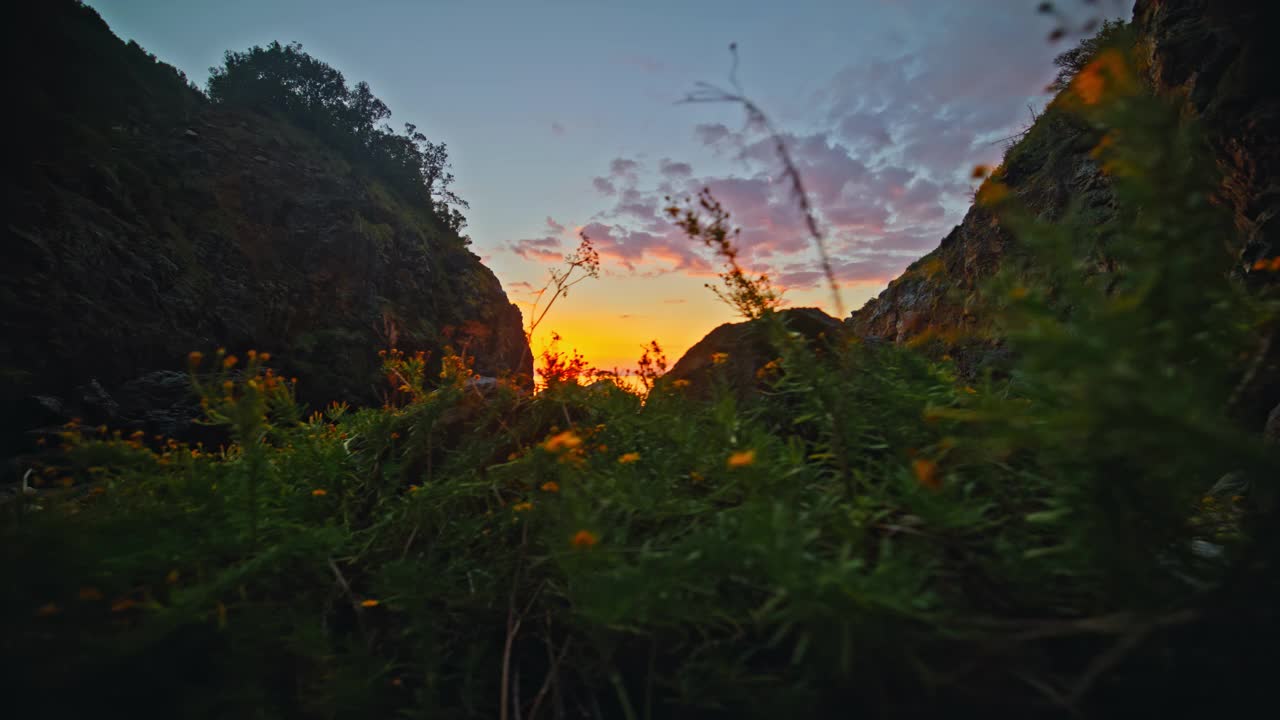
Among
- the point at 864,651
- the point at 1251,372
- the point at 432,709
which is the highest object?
the point at 1251,372

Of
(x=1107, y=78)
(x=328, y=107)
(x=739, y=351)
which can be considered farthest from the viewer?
(x=328, y=107)

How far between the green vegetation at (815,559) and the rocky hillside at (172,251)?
201 cm

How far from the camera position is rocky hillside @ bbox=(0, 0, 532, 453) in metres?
10.8

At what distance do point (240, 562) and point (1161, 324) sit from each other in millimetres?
2314

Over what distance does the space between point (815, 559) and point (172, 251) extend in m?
22.0

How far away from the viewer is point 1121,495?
0.94 metres

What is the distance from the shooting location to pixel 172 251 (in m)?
15.7

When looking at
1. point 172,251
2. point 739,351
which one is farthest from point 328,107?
point 739,351

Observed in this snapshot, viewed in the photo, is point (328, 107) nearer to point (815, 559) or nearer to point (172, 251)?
point (172, 251)

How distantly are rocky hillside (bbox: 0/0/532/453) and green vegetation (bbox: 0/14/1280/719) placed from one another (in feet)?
6.59

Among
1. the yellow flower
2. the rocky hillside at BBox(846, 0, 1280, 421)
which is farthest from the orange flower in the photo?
the rocky hillside at BBox(846, 0, 1280, 421)

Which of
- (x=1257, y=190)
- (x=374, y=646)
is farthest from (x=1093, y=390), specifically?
(x=1257, y=190)

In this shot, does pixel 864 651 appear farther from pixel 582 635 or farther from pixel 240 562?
pixel 240 562

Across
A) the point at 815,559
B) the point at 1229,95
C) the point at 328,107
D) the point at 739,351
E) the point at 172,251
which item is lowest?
the point at 815,559
